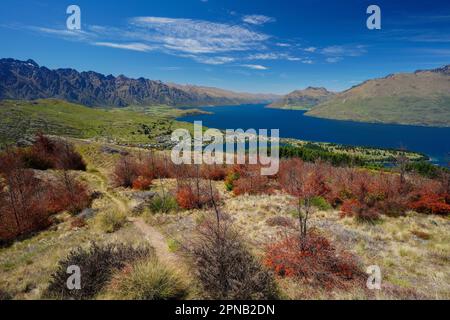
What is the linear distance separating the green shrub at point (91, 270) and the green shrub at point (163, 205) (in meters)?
10.0

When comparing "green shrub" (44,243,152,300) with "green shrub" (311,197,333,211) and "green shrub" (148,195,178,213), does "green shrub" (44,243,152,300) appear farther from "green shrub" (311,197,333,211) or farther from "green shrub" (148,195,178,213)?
"green shrub" (311,197,333,211)

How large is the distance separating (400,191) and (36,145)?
4586cm

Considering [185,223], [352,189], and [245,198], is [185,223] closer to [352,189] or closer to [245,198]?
[245,198]

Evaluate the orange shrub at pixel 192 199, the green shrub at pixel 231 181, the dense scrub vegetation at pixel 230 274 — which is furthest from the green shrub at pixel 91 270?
the green shrub at pixel 231 181

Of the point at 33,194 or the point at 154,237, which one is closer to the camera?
the point at 154,237

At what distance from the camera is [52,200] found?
77.8 ft

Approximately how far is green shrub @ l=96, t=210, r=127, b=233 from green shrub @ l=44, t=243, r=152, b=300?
6.61m

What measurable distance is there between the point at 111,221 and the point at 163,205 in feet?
14.8

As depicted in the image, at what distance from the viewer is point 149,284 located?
802cm

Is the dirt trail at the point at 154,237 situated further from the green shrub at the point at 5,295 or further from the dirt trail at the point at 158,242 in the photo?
the green shrub at the point at 5,295

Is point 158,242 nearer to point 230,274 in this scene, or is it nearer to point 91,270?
point 91,270

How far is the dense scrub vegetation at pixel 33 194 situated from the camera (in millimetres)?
18969
